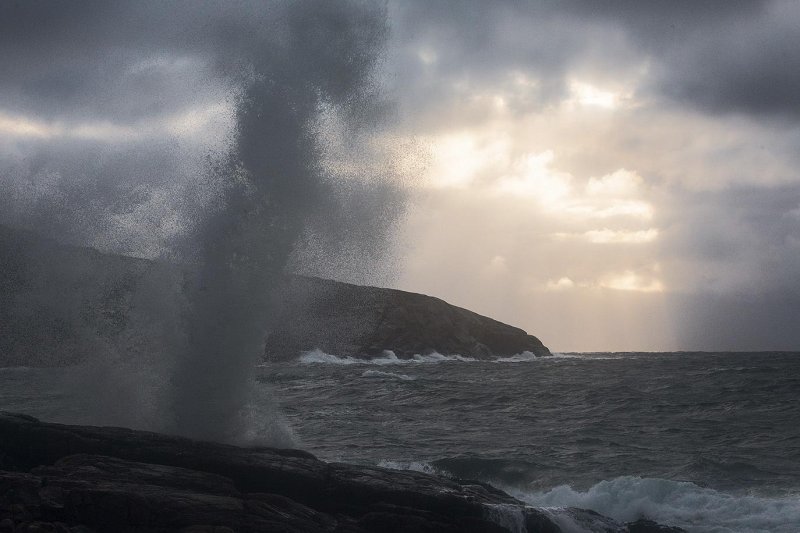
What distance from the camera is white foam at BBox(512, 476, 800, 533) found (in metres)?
15.4

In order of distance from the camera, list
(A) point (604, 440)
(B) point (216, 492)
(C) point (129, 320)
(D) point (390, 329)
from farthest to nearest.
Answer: (D) point (390, 329) < (A) point (604, 440) < (C) point (129, 320) < (B) point (216, 492)

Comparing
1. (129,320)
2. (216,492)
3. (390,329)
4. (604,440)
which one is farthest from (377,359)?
(216,492)

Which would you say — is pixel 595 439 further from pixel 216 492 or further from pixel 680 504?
pixel 216 492

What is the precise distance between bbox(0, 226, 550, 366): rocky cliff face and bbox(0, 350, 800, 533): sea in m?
2.25

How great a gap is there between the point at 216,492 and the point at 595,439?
1498 cm

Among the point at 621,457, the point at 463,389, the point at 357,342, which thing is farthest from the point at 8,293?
the point at 621,457

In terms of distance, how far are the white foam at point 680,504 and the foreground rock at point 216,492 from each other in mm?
1136

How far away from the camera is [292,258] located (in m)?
18.9

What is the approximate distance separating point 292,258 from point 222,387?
12.5 feet

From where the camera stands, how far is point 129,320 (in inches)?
732

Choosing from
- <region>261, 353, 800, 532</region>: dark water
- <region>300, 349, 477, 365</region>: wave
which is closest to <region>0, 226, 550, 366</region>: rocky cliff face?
<region>300, 349, 477, 365</region>: wave

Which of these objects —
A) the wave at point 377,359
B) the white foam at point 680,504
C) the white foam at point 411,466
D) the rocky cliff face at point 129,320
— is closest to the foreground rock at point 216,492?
the white foam at point 680,504

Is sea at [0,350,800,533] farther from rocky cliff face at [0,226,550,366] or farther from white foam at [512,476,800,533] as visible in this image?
rocky cliff face at [0,226,550,366]

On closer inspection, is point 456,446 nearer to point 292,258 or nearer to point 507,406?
point 292,258
